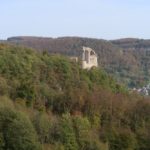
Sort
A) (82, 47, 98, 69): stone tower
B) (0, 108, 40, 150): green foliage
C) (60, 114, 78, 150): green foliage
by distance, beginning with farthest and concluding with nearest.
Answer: (82, 47, 98, 69): stone tower
(60, 114, 78, 150): green foliage
(0, 108, 40, 150): green foliage

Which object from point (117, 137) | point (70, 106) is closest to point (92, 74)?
point (70, 106)

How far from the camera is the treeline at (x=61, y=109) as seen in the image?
22438mm

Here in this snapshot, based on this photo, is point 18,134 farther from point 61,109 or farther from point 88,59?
point 88,59

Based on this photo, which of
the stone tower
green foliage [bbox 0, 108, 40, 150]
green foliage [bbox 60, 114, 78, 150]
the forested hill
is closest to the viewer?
green foliage [bbox 0, 108, 40, 150]

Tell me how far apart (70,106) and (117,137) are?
383 cm

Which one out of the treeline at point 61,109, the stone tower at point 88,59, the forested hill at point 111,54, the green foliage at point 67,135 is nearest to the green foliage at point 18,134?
the treeline at point 61,109

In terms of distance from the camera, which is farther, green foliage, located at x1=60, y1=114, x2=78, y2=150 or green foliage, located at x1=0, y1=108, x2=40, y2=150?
green foliage, located at x1=60, y1=114, x2=78, y2=150

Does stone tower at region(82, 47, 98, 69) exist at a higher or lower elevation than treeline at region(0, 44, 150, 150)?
higher

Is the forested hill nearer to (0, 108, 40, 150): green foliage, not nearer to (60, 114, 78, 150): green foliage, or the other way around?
(60, 114, 78, 150): green foliage

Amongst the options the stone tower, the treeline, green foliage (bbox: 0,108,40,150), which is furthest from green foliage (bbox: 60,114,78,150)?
the stone tower

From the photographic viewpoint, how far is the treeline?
2244 centimetres

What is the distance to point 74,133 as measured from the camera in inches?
906

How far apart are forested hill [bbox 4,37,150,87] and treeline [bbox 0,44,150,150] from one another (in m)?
27.7

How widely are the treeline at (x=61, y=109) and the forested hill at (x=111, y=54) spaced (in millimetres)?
27701
